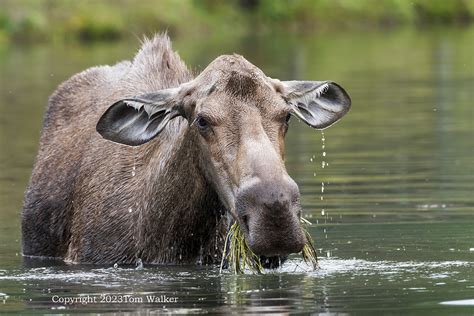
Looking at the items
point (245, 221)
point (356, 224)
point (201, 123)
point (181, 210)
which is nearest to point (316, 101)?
point (201, 123)

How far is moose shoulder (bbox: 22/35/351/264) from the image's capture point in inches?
402

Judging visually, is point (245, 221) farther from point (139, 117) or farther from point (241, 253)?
point (139, 117)

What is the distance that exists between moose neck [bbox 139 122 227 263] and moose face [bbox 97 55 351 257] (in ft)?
0.88

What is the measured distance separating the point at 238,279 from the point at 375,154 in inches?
398

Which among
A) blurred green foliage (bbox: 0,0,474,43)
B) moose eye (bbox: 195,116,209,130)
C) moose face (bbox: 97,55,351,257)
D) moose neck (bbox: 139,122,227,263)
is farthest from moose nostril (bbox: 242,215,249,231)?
blurred green foliage (bbox: 0,0,474,43)

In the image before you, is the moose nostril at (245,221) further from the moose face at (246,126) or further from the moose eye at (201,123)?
the moose eye at (201,123)

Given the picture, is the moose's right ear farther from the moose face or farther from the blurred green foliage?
the blurred green foliage

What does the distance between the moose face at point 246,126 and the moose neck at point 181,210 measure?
0.27 metres

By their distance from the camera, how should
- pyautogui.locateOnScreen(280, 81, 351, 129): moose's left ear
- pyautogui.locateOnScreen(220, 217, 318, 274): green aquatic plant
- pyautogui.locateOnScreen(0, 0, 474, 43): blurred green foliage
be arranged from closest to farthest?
1. pyautogui.locateOnScreen(220, 217, 318, 274): green aquatic plant
2. pyautogui.locateOnScreen(280, 81, 351, 129): moose's left ear
3. pyautogui.locateOnScreen(0, 0, 474, 43): blurred green foliage

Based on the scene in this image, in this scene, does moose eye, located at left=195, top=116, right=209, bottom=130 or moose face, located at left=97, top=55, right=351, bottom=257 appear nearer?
moose face, located at left=97, top=55, right=351, bottom=257

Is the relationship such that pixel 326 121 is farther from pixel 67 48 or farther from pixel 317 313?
pixel 67 48

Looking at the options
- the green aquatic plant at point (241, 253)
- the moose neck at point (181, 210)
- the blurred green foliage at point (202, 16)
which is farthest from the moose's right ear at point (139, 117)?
the blurred green foliage at point (202, 16)

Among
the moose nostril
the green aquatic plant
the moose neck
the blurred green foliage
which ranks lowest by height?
the green aquatic plant

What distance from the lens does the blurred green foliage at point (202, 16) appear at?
6512 cm
